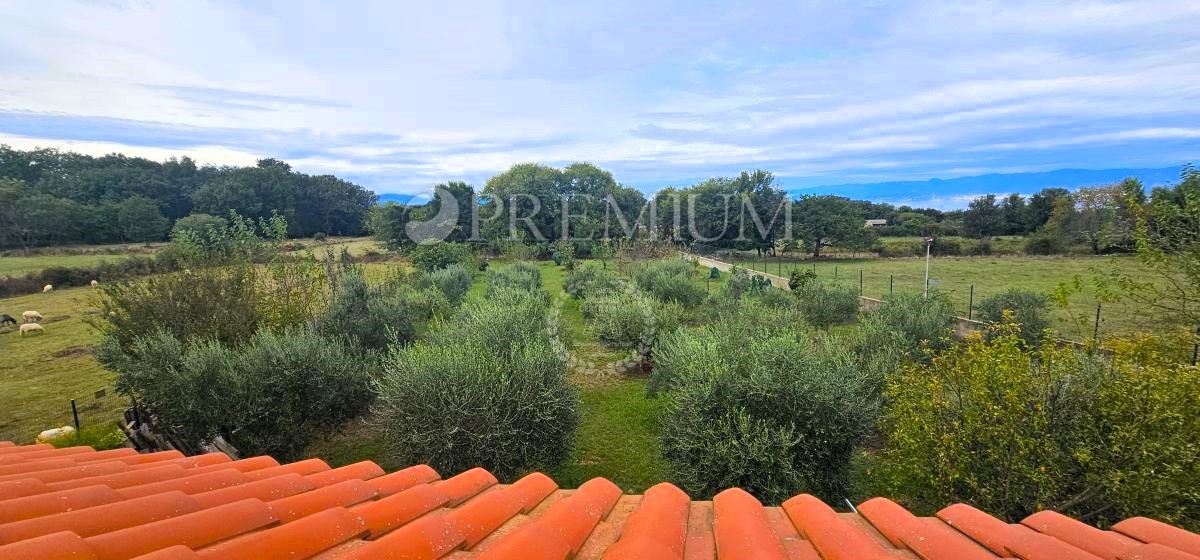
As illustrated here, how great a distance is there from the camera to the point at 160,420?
311 inches

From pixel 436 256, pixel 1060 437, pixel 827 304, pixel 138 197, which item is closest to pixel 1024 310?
pixel 827 304

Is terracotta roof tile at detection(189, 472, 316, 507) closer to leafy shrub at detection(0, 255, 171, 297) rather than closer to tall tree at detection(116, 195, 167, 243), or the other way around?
leafy shrub at detection(0, 255, 171, 297)

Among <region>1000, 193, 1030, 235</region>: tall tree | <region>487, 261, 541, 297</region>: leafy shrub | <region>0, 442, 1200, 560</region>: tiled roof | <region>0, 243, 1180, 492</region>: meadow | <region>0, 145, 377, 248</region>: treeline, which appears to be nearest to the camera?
<region>0, 442, 1200, 560</region>: tiled roof

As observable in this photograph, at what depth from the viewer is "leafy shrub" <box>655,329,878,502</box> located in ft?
18.4

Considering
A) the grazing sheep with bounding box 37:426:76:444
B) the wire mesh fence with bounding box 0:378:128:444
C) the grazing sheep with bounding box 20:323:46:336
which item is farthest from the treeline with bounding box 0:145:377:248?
the grazing sheep with bounding box 37:426:76:444

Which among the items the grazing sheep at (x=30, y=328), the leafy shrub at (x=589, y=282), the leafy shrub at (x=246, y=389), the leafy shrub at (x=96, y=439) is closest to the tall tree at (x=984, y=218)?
the leafy shrub at (x=589, y=282)

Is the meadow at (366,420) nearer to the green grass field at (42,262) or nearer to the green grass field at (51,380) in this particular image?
the green grass field at (51,380)

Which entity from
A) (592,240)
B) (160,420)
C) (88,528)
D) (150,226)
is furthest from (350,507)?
(150,226)

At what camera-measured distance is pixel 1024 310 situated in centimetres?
1341

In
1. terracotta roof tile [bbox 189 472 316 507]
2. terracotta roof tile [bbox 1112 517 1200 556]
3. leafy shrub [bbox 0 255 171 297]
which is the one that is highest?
terracotta roof tile [bbox 1112 517 1200 556]

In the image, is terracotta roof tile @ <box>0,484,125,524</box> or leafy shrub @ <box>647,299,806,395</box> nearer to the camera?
terracotta roof tile @ <box>0,484,125,524</box>

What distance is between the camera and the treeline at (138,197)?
152 feet

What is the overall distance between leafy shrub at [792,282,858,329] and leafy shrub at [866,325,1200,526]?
11.4 meters

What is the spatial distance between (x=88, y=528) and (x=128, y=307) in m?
10.2
